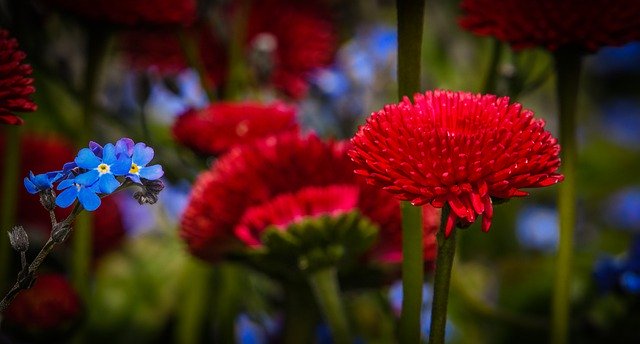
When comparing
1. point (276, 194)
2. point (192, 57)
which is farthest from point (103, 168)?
point (192, 57)

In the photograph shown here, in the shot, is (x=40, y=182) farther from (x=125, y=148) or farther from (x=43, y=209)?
(x=43, y=209)

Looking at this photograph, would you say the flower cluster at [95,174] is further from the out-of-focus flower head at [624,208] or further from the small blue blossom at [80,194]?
the out-of-focus flower head at [624,208]

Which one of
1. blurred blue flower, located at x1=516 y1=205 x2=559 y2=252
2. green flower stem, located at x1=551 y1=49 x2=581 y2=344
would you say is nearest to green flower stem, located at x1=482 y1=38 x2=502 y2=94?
green flower stem, located at x1=551 y1=49 x2=581 y2=344

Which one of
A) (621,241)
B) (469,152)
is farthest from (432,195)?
(621,241)

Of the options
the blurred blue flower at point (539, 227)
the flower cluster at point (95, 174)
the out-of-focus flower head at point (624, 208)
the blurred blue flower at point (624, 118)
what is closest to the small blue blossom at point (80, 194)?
the flower cluster at point (95, 174)

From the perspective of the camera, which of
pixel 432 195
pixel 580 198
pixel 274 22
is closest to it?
pixel 432 195

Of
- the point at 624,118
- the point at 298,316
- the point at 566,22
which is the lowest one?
the point at 298,316

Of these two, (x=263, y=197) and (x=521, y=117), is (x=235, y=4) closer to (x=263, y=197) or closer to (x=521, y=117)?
(x=263, y=197)
